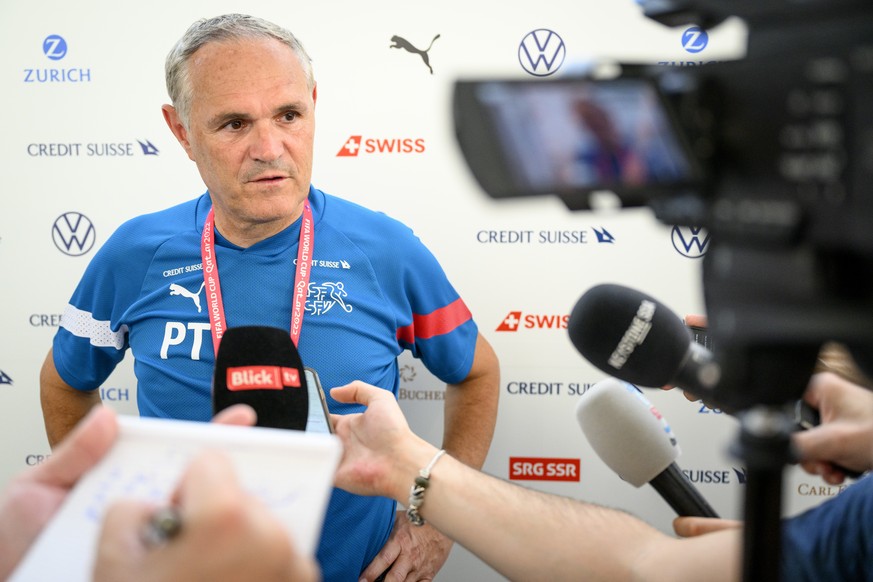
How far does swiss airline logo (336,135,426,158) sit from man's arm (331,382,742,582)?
1.09 metres

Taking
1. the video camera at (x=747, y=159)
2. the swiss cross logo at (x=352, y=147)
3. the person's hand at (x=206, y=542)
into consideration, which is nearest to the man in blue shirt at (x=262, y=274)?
the swiss cross logo at (x=352, y=147)

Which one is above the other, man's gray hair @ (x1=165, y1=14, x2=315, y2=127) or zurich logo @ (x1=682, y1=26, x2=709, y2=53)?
zurich logo @ (x1=682, y1=26, x2=709, y2=53)

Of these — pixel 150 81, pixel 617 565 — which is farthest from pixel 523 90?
pixel 150 81

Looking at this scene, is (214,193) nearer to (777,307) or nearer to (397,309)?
(397,309)

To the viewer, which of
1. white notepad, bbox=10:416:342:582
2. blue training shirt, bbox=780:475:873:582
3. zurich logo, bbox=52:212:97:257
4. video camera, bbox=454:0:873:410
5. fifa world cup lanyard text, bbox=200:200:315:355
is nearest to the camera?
video camera, bbox=454:0:873:410

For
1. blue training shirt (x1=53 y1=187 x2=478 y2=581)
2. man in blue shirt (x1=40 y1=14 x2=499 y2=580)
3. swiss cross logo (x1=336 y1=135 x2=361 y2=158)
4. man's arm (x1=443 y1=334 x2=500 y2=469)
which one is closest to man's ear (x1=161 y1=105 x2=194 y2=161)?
man in blue shirt (x1=40 y1=14 x2=499 y2=580)

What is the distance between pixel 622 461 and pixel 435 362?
2.67 ft

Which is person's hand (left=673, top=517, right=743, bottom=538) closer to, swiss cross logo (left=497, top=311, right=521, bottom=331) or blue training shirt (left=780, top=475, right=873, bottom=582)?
blue training shirt (left=780, top=475, right=873, bottom=582)

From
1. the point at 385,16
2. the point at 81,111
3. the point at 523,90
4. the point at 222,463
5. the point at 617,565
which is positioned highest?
the point at 385,16

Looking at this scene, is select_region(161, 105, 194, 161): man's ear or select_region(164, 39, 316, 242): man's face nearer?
select_region(164, 39, 316, 242): man's face

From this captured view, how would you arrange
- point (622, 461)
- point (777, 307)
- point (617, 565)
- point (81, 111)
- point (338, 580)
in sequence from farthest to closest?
point (81, 111) → point (338, 580) → point (622, 461) → point (617, 565) → point (777, 307)

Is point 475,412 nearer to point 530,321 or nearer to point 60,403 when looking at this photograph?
point 530,321

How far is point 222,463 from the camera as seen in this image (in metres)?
0.61

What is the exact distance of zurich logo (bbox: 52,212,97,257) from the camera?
2.31m
